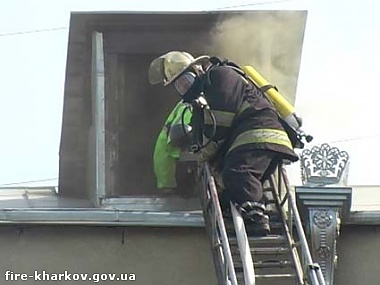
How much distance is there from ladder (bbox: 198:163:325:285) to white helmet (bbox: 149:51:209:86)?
0.72 m

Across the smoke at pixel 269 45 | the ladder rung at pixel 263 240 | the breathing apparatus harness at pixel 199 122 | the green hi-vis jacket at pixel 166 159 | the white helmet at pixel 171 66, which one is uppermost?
the smoke at pixel 269 45

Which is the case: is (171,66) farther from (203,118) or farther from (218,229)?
(218,229)

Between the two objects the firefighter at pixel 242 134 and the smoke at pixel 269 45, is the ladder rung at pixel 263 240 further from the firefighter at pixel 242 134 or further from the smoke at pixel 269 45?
the smoke at pixel 269 45

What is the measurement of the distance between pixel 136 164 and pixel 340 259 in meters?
2.35

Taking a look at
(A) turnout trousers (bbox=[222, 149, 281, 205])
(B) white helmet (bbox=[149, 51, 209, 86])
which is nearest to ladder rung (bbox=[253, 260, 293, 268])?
(A) turnout trousers (bbox=[222, 149, 281, 205])

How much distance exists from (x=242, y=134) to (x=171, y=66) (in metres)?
0.91

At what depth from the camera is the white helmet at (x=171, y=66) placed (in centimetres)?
841

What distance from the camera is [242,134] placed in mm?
7973

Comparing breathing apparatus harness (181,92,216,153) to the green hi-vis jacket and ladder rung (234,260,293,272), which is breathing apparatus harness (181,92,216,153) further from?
the green hi-vis jacket

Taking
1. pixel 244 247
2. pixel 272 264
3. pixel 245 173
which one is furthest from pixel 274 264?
pixel 245 173

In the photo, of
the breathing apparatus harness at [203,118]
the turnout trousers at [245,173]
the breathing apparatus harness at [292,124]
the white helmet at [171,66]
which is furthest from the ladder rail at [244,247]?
Result: the white helmet at [171,66]

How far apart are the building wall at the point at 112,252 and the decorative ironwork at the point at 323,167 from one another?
3.04 ft

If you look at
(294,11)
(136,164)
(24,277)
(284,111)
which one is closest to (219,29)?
(294,11)

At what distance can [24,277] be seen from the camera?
28.8ft
